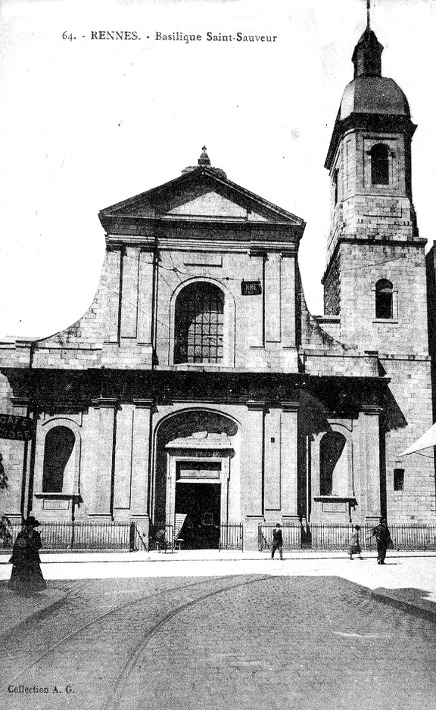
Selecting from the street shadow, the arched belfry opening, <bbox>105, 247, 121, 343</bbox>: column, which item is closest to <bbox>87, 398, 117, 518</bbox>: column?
the arched belfry opening

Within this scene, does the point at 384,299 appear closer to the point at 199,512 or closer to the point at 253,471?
the point at 253,471

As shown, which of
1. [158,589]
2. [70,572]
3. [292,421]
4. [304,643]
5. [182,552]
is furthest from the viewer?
[292,421]

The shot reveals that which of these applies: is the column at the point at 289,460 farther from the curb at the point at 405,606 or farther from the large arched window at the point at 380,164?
the large arched window at the point at 380,164

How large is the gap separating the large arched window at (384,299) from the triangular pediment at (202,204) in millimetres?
3891

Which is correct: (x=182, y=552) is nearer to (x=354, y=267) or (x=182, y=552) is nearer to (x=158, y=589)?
(x=158, y=589)

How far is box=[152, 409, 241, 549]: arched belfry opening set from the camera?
23219 mm

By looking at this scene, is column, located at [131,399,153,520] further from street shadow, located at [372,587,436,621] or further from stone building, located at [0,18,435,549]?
street shadow, located at [372,587,436,621]

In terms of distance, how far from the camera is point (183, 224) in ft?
80.9

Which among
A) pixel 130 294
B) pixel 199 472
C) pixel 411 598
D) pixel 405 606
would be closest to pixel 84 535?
pixel 199 472

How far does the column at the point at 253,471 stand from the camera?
73.2 ft

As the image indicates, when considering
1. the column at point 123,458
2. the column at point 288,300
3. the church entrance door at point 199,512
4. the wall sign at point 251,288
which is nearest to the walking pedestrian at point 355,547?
the church entrance door at point 199,512

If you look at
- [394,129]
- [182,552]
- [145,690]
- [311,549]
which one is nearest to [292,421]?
[311,549]

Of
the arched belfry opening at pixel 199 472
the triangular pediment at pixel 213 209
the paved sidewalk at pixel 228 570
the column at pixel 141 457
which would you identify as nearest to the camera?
the paved sidewalk at pixel 228 570

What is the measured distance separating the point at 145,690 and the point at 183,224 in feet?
64.2
